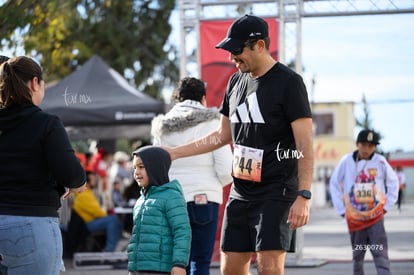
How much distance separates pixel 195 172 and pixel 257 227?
1.87 meters

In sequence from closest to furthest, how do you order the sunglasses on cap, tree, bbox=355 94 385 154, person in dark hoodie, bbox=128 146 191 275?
1. the sunglasses on cap
2. person in dark hoodie, bbox=128 146 191 275
3. tree, bbox=355 94 385 154

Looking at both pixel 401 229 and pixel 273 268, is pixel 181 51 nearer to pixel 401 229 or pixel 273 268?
pixel 401 229

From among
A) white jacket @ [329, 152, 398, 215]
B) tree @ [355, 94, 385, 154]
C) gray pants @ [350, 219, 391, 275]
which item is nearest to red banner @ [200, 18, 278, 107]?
tree @ [355, 94, 385, 154]

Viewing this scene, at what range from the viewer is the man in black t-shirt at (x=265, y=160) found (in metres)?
A: 5.49

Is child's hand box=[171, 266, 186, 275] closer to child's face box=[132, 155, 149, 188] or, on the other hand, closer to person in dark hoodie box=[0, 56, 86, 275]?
child's face box=[132, 155, 149, 188]

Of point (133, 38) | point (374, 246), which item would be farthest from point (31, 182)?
point (133, 38)

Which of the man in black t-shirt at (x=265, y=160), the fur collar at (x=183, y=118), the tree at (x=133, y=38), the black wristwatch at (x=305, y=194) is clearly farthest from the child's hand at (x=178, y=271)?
the tree at (x=133, y=38)

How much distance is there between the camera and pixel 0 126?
185 inches

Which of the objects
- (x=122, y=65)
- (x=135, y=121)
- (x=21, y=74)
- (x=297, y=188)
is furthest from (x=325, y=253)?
(x=122, y=65)

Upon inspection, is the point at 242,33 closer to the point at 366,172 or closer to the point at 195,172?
the point at 195,172

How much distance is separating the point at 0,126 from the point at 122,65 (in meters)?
27.5

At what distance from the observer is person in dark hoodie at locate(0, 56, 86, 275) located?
4.57 meters

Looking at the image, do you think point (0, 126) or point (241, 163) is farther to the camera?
point (241, 163)

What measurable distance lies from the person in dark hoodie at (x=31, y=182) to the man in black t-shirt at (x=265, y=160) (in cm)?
126
